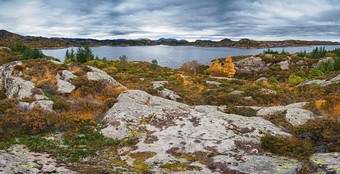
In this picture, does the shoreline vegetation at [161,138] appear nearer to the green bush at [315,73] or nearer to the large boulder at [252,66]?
the green bush at [315,73]

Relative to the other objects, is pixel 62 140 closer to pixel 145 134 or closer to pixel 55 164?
pixel 55 164

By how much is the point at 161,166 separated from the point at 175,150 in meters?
1.14

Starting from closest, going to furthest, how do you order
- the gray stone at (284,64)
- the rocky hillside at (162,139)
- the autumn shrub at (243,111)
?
the rocky hillside at (162,139), the autumn shrub at (243,111), the gray stone at (284,64)

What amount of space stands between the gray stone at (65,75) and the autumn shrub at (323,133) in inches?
779

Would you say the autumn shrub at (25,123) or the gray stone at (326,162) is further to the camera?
the autumn shrub at (25,123)

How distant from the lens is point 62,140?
27.8 feet

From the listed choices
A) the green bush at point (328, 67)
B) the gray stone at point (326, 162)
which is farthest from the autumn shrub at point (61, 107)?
the green bush at point (328, 67)

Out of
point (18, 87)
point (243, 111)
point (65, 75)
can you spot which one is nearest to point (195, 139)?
point (243, 111)

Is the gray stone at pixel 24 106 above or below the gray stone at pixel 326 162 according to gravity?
above

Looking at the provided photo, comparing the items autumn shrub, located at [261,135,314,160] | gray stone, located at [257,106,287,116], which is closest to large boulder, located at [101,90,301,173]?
autumn shrub, located at [261,135,314,160]

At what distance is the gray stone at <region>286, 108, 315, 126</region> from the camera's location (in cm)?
985

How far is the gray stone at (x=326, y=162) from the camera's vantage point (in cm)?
543

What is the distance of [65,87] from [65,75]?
329 cm

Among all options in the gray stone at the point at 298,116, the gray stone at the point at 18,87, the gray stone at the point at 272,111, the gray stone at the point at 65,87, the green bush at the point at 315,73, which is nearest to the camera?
the gray stone at the point at 298,116
